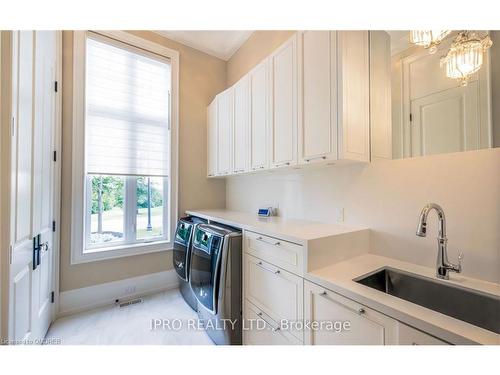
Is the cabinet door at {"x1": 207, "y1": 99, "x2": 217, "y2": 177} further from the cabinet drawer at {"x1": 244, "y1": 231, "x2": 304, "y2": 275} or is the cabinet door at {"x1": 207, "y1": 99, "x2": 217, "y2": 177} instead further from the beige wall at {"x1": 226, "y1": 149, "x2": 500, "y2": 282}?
the cabinet drawer at {"x1": 244, "y1": 231, "x2": 304, "y2": 275}

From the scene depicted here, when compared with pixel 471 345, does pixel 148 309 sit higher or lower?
lower

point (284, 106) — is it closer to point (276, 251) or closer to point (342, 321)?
point (276, 251)

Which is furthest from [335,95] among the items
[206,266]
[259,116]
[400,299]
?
[206,266]

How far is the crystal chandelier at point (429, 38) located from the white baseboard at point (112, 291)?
3255mm

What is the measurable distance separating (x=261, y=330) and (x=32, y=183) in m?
1.87

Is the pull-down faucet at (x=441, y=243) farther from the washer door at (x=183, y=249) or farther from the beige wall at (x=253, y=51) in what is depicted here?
the beige wall at (x=253, y=51)

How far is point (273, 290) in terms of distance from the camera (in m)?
1.45

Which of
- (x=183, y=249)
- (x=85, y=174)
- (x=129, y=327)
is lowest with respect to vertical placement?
(x=129, y=327)

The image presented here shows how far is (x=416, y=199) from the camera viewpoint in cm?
134

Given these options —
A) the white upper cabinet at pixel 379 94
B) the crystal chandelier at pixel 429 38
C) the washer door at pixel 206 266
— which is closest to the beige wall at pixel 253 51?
the white upper cabinet at pixel 379 94

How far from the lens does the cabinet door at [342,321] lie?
874 millimetres

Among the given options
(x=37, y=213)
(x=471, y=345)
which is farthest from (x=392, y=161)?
(x=37, y=213)
